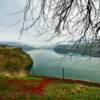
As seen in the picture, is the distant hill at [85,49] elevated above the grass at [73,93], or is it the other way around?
the distant hill at [85,49]

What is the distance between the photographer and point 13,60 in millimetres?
32281

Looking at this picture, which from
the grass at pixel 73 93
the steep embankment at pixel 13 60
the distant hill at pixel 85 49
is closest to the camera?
the distant hill at pixel 85 49

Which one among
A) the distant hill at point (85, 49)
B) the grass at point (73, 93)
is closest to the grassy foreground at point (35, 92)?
the grass at point (73, 93)

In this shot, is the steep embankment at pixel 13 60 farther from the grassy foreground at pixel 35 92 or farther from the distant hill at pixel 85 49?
the distant hill at pixel 85 49

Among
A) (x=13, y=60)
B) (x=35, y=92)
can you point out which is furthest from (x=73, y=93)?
(x=13, y=60)

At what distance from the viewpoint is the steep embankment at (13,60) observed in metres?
31.0

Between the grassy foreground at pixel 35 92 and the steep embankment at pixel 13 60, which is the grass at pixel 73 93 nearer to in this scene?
the grassy foreground at pixel 35 92

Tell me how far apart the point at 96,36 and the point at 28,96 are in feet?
28.5

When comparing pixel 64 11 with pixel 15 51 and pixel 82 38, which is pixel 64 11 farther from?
pixel 15 51

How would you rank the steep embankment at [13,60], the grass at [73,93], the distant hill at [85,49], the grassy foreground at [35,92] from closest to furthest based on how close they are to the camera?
the distant hill at [85,49]
the grassy foreground at [35,92]
the grass at [73,93]
the steep embankment at [13,60]

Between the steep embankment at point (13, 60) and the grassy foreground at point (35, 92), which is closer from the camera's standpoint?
the grassy foreground at point (35, 92)

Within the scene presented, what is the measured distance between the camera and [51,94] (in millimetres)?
16125

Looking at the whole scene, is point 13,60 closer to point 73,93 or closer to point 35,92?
point 73,93

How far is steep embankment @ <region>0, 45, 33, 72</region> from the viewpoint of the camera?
30995 mm
